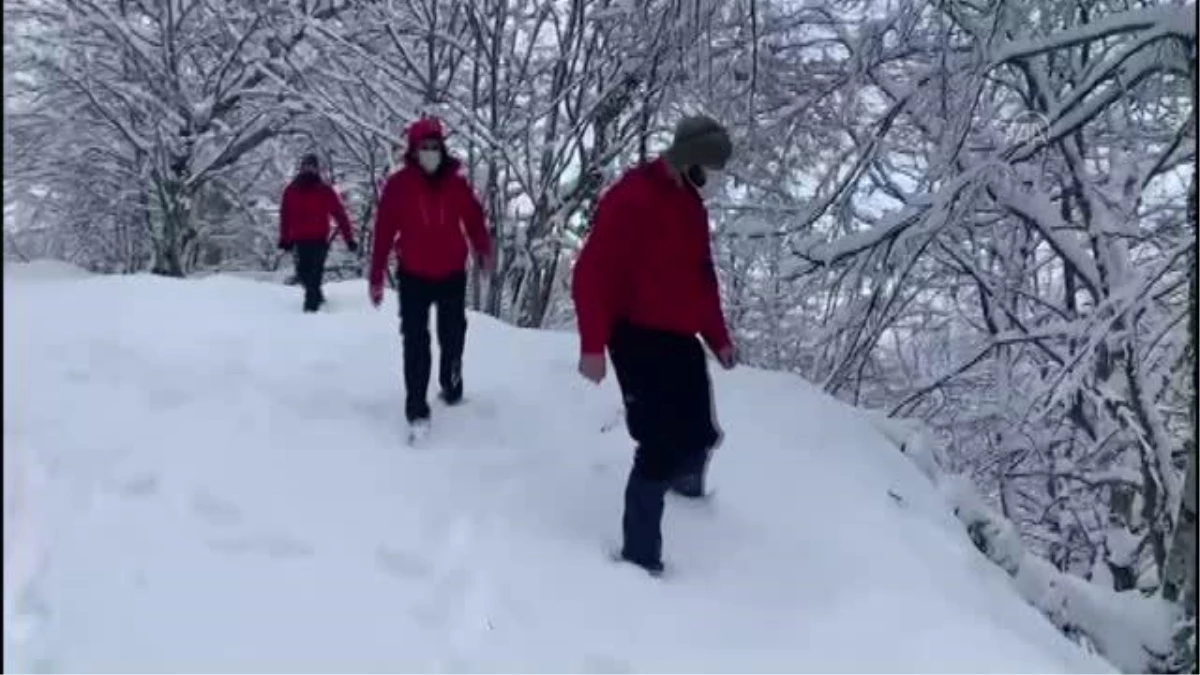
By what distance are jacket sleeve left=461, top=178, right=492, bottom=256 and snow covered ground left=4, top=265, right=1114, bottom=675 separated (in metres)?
0.75

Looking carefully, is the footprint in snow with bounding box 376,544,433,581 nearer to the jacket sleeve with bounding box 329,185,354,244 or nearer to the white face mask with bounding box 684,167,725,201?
the white face mask with bounding box 684,167,725,201

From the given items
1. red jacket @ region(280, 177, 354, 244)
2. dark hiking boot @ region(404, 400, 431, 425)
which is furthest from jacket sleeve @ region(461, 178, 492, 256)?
red jacket @ region(280, 177, 354, 244)

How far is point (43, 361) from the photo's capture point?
6863mm

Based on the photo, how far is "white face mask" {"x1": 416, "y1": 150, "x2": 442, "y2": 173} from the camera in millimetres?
6434

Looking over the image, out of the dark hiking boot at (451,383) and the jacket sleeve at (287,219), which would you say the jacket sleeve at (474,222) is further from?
the jacket sleeve at (287,219)

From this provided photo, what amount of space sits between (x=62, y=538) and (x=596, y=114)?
9.27 metres

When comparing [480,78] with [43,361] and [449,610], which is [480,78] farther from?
[449,610]

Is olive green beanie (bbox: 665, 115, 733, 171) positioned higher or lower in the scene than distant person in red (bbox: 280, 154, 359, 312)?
higher

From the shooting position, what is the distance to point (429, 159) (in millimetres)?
6441

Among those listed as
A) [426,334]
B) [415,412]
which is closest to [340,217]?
[426,334]

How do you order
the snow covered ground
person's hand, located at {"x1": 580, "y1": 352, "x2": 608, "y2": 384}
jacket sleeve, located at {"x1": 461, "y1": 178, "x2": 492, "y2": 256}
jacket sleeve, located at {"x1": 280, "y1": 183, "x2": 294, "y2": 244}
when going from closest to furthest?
the snow covered ground < person's hand, located at {"x1": 580, "y1": 352, "x2": 608, "y2": 384} < jacket sleeve, located at {"x1": 461, "y1": 178, "x2": 492, "y2": 256} < jacket sleeve, located at {"x1": 280, "y1": 183, "x2": 294, "y2": 244}

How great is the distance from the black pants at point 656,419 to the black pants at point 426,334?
1.66 metres

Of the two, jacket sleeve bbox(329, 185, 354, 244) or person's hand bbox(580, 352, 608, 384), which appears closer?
person's hand bbox(580, 352, 608, 384)

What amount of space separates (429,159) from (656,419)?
230cm
